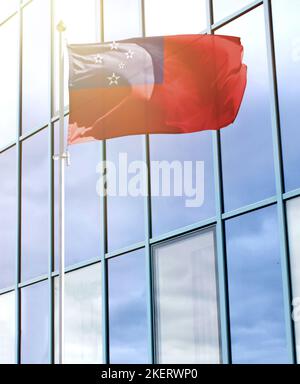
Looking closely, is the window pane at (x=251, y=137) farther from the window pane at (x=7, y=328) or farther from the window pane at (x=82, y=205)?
the window pane at (x=7, y=328)

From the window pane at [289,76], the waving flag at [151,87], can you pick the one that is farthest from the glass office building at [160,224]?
the waving flag at [151,87]

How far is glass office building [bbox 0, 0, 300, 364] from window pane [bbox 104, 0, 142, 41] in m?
0.05

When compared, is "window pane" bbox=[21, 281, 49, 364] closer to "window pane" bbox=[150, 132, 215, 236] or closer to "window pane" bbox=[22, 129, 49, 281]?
"window pane" bbox=[22, 129, 49, 281]

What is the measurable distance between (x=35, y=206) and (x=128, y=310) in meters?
4.47

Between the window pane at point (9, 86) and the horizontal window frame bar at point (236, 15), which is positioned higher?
the window pane at point (9, 86)

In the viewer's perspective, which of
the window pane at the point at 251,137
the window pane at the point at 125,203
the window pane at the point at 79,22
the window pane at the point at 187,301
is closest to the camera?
the window pane at the point at 251,137

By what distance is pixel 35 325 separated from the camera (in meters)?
22.1

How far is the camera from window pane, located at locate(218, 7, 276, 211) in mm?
17531

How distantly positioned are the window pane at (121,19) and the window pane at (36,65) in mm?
2264

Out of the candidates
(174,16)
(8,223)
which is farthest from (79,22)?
(8,223)

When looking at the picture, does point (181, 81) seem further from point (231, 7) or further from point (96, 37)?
point (96, 37)

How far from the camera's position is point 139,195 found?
1983cm

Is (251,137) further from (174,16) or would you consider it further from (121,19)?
(121,19)

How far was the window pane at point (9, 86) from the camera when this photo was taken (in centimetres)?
2456
